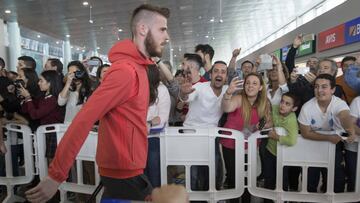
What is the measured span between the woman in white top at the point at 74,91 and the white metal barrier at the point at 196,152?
1.15m

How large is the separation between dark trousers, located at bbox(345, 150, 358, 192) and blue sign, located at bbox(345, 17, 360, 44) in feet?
18.3

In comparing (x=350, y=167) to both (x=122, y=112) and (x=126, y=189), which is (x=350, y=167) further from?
(x=122, y=112)

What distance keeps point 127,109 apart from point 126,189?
1.30 feet

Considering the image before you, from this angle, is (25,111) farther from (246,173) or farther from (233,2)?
(233,2)

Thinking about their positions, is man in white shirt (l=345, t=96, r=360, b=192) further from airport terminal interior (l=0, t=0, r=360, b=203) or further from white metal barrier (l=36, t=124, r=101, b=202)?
white metal barrier (l=36, t=124, r=101, b=202)

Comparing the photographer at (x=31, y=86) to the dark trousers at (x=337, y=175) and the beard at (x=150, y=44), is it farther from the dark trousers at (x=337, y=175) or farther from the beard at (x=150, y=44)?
the dark trousers at (x=337, y=175)

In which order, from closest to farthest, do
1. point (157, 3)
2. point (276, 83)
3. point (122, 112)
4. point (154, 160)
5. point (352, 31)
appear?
point (122, 112), point (154, 160), point (276, 83), point (352, 31), point (157, 3)

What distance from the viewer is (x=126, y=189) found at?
157 centimetres

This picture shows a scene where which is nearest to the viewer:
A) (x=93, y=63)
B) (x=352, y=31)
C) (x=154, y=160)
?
(x=154, y=160)

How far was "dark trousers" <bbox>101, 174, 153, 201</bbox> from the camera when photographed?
1564 millimetres

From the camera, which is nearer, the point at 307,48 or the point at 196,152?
the point at 196,152

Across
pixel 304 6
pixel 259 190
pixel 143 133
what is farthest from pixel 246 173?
pixel 304 6

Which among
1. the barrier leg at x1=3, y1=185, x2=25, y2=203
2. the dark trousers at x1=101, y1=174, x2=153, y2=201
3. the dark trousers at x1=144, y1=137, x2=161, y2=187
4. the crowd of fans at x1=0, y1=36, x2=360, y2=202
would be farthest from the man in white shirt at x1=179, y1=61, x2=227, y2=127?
the barrier leg at x1=3, y1=185, x2=25, y2=203

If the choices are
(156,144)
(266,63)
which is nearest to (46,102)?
(156,144)
